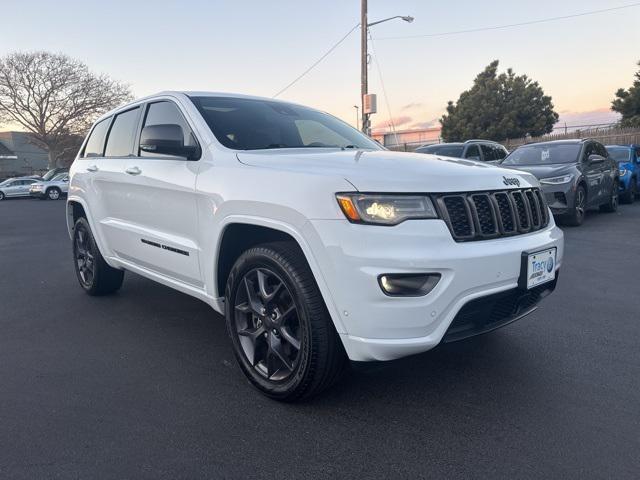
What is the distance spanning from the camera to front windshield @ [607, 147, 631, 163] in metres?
13.0

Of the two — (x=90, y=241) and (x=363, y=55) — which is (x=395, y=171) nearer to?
(x=90, y=241)

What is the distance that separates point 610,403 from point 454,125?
126ft

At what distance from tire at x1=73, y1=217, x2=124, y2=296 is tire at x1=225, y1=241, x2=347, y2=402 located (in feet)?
7.73

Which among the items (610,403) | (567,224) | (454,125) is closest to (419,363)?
(610,403)

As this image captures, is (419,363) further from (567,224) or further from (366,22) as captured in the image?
(366,22)

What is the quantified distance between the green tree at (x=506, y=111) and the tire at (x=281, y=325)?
3632cm

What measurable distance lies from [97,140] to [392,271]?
381 centimetres

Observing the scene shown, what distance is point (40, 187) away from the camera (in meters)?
27.8

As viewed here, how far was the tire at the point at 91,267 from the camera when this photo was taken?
4730 millimetres

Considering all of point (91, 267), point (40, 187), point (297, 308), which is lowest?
point (40, 187)

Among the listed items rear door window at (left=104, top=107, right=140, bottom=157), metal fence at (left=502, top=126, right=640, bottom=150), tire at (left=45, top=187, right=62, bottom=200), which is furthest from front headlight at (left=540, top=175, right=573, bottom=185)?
tire at (left=45, top=187, right=62, bottom=200)

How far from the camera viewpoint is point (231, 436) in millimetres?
2432

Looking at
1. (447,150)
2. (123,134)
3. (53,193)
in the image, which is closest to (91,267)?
(123,134)

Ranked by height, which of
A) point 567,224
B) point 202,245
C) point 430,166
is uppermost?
point 430,166
